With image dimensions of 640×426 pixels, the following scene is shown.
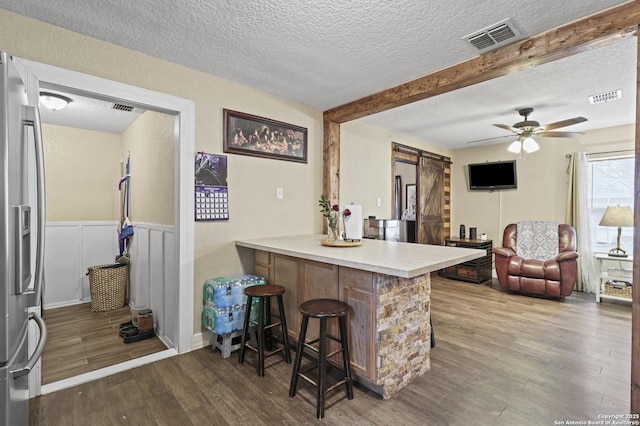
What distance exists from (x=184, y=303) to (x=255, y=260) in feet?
2.52

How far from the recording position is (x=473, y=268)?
518 centimetres

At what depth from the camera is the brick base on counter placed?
197 cm

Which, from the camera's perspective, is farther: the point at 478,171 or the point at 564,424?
the point at 478,171

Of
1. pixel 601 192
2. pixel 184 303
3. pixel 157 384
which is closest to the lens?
pixel 157 384

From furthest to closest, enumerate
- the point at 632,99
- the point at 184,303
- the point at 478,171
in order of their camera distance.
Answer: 1. the point at 478,171
2. the point at 632,99
3. the point at 184,303

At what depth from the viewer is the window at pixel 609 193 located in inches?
182

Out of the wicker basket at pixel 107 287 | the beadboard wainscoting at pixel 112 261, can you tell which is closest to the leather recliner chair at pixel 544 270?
the beadboard wainscoting at pixel 112 261

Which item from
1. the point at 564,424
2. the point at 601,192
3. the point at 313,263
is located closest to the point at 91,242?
the point at 313,263

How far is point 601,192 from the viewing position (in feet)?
15.9

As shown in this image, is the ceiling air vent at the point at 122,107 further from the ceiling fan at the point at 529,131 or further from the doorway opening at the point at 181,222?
the ceiling fan at the point at 529,131

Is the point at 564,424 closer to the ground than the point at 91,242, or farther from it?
closer to the ground

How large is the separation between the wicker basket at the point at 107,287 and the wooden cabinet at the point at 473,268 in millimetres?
5053

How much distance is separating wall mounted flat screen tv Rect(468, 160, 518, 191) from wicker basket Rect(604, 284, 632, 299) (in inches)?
85.0

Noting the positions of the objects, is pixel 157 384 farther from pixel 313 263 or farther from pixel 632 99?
pixel 632 99
